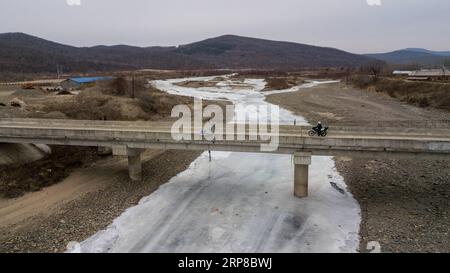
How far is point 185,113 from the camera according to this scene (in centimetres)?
4984

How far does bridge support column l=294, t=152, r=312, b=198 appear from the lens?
63.6ft

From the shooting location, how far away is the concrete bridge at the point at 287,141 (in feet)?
60.3

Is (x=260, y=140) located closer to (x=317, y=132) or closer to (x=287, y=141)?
(x=287, y=141)

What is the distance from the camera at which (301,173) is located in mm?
19844

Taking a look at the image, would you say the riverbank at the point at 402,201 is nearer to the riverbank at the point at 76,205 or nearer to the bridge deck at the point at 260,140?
the bridge deck at the point at 260,140

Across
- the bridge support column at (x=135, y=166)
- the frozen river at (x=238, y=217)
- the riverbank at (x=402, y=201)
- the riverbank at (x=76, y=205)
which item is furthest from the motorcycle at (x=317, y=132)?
the bridge support column at (x=135, y=166)

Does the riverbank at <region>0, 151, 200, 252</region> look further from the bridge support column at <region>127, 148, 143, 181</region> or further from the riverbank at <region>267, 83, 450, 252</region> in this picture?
the riverbank at <region>267, 83, 450, 252</region>

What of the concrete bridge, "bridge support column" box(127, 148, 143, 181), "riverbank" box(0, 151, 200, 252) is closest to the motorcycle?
the concrete bridge

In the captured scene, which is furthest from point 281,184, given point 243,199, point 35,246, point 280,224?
point 35,246

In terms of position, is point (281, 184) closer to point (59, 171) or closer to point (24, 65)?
point (59, 171)

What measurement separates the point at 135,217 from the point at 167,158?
1027 cm

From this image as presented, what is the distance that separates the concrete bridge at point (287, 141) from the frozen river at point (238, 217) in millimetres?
2214
